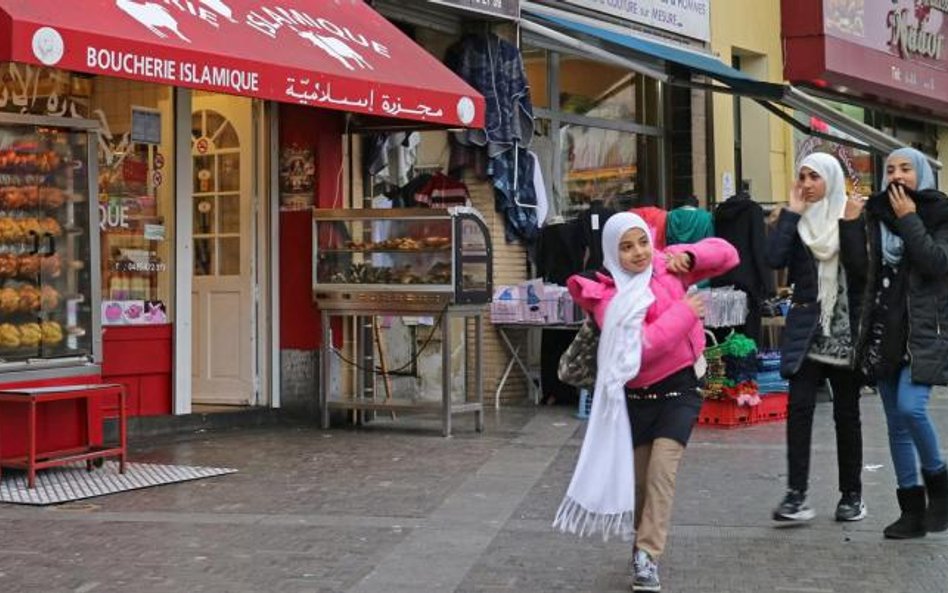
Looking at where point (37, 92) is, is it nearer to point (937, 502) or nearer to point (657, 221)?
point (657, 221)

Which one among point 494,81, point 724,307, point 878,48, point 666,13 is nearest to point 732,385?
point 724,307

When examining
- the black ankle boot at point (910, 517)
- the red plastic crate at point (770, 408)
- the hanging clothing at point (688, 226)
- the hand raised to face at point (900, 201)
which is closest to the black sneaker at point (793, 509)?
the black ankle boot at point (910, 517)

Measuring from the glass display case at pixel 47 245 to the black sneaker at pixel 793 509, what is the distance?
4393 mm

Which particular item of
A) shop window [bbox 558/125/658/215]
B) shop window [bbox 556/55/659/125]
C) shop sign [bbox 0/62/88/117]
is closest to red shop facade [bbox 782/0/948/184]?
shop window [bbox 556/55/659/125]

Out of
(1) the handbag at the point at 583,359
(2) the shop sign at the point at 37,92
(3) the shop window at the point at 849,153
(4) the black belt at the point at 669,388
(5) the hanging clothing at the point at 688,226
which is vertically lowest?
(4) the black belt at the point at 669,388

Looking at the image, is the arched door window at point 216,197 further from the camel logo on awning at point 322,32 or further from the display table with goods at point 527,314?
the display table with goods at point 527,314

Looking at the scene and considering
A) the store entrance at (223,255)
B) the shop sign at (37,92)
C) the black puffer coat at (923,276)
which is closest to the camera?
the black puffer coat at (923,276)

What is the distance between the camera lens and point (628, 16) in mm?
13250

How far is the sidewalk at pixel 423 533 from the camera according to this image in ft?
17.2

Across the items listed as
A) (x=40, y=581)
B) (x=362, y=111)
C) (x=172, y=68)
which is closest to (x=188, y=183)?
(x=362, y=111)

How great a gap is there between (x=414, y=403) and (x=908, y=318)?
14.6 feet

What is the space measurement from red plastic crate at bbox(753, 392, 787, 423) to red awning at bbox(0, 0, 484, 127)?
10.6 ft

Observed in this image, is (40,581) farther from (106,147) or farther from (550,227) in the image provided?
(550,227)

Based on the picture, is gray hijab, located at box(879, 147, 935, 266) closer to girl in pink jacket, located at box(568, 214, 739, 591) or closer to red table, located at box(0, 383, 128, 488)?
girl in pink jacket, located at box(568, 214, 739, 591)
